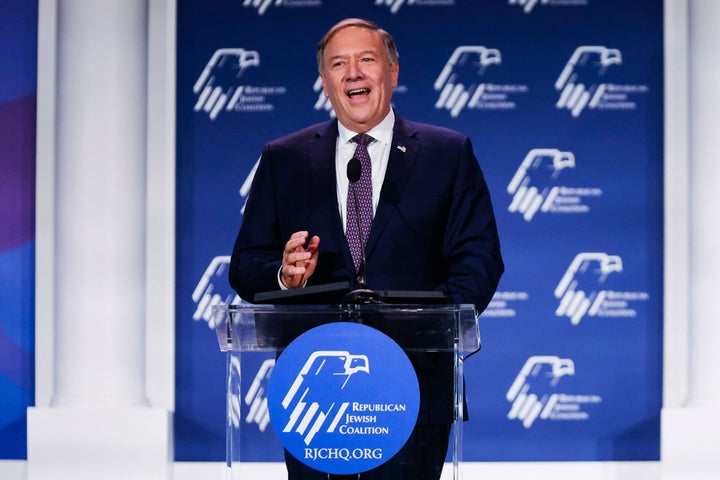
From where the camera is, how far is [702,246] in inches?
208

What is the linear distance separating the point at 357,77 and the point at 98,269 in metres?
2.32

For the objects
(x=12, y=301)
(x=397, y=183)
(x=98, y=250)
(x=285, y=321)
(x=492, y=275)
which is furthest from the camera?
(x=12, y=301)

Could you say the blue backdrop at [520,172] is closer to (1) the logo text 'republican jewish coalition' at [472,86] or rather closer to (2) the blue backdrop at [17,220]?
(1) the logo text 'republican jewish coalition' at [472,86]

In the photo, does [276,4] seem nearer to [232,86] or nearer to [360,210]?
[232,86]

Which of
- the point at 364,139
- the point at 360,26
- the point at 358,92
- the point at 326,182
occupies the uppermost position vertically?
the point at 360,26

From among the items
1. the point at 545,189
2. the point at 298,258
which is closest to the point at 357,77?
the point at 298,258

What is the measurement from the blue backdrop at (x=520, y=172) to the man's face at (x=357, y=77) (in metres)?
2.14

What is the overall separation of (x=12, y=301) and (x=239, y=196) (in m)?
1.32

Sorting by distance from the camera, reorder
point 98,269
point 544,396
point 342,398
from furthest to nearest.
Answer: point 544,396
point 98,269
point 342,398

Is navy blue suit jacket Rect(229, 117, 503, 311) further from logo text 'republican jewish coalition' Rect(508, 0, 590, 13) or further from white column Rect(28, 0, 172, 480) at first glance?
logo text 'republican jewish coalition' Rect(508, 0, 590, 13)

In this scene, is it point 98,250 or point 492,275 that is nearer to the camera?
point 492,275

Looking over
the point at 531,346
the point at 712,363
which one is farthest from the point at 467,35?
the point at 712,363

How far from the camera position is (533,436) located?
545 cm

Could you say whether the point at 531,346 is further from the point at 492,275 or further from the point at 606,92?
the point at 492,275
